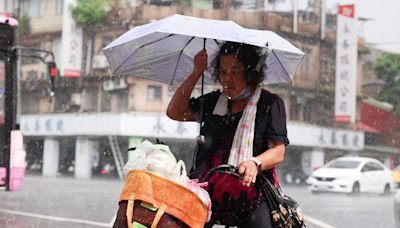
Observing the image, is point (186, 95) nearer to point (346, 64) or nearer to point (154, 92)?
point (154, 92)

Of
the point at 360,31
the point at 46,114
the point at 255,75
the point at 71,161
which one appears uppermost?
the point at 360,31

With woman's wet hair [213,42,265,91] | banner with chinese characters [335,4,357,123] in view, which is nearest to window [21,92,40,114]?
banner with chinese characters [335,4,357,123]

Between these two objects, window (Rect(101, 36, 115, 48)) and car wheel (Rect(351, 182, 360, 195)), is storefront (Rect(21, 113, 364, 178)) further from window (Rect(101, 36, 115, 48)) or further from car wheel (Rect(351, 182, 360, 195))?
car wheel (Rect(351, 182, 360, 195))

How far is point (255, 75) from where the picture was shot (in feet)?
11.8

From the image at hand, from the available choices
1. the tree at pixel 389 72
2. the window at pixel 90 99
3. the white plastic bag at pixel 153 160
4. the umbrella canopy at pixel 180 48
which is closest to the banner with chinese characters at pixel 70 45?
the window at pixel 90 99

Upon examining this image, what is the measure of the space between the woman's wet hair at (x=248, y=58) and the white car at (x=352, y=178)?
21108 millimetres

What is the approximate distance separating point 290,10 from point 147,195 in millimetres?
41190

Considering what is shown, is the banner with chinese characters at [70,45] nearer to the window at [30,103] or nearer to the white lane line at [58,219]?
the window at [30,103]

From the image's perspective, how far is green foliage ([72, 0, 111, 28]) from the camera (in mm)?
40344

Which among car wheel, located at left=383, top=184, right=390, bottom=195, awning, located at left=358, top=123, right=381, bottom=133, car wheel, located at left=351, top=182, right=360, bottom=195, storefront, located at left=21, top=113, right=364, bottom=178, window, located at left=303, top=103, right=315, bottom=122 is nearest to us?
car wheel, located at left=351, top=182, right=360, bottom=195

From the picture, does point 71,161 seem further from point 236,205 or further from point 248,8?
point 236,205

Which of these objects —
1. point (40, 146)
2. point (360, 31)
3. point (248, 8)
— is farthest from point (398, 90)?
point (40, 146)

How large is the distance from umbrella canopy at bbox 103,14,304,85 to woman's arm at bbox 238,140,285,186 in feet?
1.63

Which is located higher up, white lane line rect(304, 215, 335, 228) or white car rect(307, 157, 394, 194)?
white lane line rect(304, 215, 335, 228)
